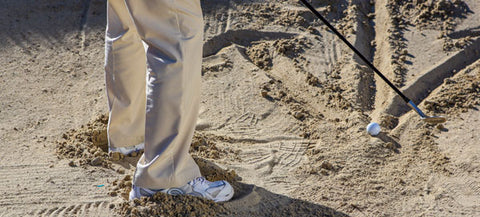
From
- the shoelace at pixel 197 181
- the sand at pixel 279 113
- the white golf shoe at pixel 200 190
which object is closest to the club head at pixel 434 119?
the sand at pixel 279 113

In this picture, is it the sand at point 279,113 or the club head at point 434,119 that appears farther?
the club head at point 434,119

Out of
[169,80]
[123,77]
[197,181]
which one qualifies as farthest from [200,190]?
[123,77]

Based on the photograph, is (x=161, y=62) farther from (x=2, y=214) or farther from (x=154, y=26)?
(x=2, y=214)

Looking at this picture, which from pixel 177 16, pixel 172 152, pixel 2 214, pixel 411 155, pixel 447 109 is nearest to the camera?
pixel 177 16

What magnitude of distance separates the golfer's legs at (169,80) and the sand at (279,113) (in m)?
0.25

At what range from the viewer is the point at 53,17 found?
18.8 feet

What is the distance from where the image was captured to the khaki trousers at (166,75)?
2.79m

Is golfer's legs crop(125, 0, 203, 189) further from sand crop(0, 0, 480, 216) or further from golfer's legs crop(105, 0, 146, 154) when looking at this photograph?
golfer's legs crop(105, 0, 146, 154)

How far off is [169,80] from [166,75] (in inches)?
1.1

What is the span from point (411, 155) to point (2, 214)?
2.47 meters

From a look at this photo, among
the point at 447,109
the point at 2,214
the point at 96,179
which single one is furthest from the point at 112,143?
the point at 447,109

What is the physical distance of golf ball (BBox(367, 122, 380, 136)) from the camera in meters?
4.03

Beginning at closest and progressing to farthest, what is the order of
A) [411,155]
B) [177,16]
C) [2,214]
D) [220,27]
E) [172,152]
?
[177,16] < [172,152] < [2,214] < [411,155] < [220,27]

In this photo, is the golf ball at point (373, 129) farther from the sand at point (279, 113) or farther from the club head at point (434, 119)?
the club head at point (434, 119)
